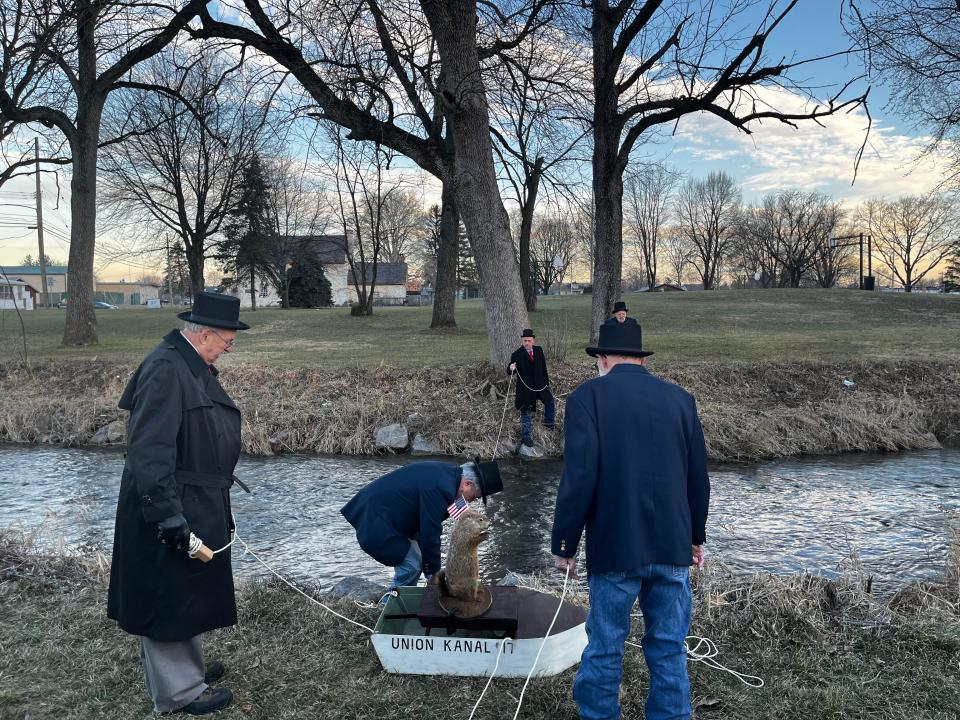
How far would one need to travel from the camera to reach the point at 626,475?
3629 millimetres

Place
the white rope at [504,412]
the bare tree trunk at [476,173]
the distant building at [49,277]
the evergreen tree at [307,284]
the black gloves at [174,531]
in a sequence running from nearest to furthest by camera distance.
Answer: the black gloves at [174,531] → the bare tree trunk at [476,173] → the white rope at [504,412] → the evergreen tree at [307,284] → the distant building at [49,277]

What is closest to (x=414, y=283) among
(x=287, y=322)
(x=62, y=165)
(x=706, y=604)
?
(x=287, y=322)

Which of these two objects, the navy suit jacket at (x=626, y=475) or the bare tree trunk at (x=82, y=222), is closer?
the navy suit jacket at (x=626, y=475)

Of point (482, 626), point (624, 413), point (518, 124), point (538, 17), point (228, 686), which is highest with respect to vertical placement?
point (538, 17)

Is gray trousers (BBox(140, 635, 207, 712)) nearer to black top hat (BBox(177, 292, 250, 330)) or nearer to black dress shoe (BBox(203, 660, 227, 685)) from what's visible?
black dress shoe (BBox(203, 660, 227, 685))

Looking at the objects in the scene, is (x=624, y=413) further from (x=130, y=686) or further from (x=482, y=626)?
(x=130, y=686)

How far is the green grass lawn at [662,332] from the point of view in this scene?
19766 mm

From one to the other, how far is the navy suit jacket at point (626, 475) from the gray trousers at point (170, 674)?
7.44ft

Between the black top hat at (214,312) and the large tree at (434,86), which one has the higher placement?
the large tree at (434,86)

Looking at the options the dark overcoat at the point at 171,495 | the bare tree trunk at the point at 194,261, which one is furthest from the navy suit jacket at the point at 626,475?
the bare tree trunk at the point at 194,261

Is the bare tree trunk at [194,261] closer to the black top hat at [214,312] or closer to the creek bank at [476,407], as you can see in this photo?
the creek bank at [476,407]

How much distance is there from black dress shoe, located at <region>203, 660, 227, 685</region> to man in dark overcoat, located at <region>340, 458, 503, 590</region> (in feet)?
4.69

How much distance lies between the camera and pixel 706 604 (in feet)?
18.1

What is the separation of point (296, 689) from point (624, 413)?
8.54 ft
